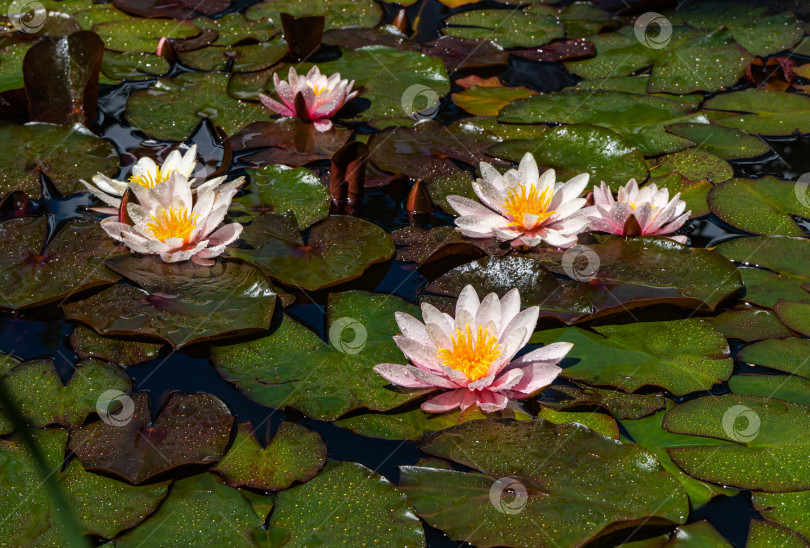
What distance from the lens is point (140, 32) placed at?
451 cm

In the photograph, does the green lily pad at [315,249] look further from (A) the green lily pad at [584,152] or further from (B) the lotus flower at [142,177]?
(A) the green lily pad at [584,152]

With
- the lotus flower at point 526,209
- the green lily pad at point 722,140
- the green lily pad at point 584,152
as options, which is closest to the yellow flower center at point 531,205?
the lotus flower at point 526,209

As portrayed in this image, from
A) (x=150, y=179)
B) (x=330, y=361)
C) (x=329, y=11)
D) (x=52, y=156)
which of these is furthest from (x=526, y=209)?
(x=329, y=11)

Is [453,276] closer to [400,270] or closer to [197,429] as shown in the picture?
[400,270]

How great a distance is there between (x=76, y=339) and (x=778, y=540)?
223cm

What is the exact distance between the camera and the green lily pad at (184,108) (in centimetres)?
370

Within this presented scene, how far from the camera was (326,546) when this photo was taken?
1881 millimetres

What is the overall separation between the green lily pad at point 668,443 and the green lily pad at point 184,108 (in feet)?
8.06

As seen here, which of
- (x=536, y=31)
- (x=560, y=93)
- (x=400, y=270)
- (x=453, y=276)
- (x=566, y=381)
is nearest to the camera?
(x=566, y=381)

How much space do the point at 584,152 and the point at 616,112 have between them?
51 centimetres

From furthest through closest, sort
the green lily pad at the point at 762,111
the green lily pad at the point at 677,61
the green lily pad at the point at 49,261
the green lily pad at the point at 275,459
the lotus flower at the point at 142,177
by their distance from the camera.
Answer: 1. the green lily pad at the point at 677,61
2. the green lily pad at the point at 762,111
3. the lotus flower at the point at 142,177
4. the green lily pad at the point at 49,261
5. the green lily pad at the point at 275,459

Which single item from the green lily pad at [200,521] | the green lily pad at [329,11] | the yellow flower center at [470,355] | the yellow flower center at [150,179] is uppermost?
the yellow flower center at [470,355]

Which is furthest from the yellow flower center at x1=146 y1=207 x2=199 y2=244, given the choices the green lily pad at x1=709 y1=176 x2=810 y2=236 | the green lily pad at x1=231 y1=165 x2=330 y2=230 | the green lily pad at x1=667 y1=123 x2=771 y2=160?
the green lily pad at x1=667 y1=123 x2=771 y2=160

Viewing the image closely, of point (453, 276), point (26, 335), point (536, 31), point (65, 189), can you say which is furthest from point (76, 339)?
point (536, 31)
